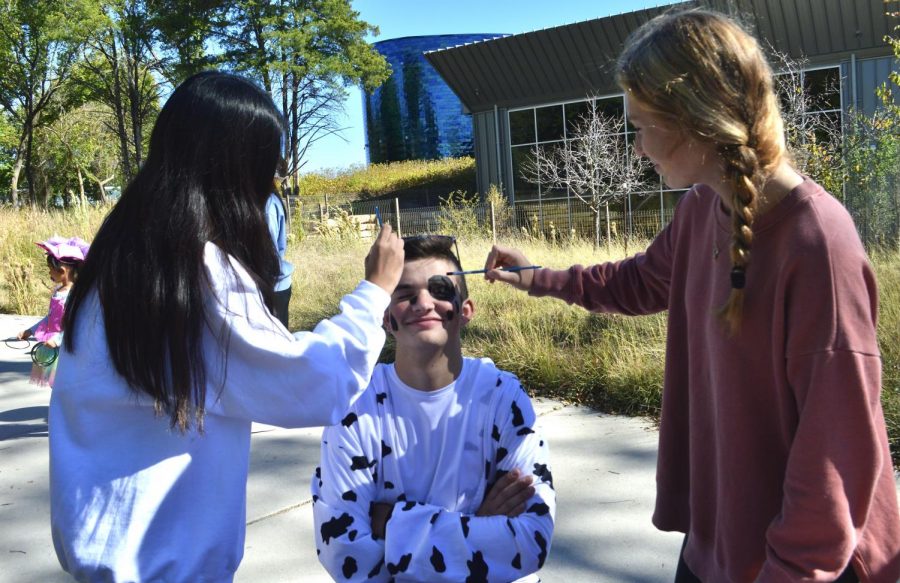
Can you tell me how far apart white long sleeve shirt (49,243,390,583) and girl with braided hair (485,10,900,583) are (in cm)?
79

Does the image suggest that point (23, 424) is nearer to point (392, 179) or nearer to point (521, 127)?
point (521, 127)

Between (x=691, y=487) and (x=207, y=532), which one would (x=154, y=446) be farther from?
(x=691, y=487)

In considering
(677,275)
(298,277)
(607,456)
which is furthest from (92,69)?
(677,275)

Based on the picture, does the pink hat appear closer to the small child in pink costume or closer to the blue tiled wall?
the small child in pink costume

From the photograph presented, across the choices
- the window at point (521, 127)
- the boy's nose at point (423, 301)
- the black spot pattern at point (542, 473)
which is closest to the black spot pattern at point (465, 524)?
the black spot pattern at point (542, 473)

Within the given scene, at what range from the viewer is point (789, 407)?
1.45m

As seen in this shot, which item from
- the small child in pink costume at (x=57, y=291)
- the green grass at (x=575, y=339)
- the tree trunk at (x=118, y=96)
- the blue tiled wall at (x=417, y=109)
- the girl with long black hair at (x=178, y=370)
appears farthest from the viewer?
the blue tiled wall at (x=417, y=109)

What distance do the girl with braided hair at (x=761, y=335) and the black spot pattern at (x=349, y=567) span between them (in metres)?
0.84

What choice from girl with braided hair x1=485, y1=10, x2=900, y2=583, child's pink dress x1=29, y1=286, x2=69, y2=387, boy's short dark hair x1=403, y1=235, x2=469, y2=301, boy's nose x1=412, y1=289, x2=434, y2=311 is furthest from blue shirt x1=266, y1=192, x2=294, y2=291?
girl with braided hair x1=485, y1=10, x2=900, y2=583

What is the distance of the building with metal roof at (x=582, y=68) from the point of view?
16.7 meters

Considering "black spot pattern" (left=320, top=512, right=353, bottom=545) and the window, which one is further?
the window

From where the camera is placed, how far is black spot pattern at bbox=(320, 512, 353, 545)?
6.86 ft

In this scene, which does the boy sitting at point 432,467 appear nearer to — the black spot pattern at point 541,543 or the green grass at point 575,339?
the black spot pattern at point 541,543

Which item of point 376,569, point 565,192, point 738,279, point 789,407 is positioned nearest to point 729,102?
point 738,279
